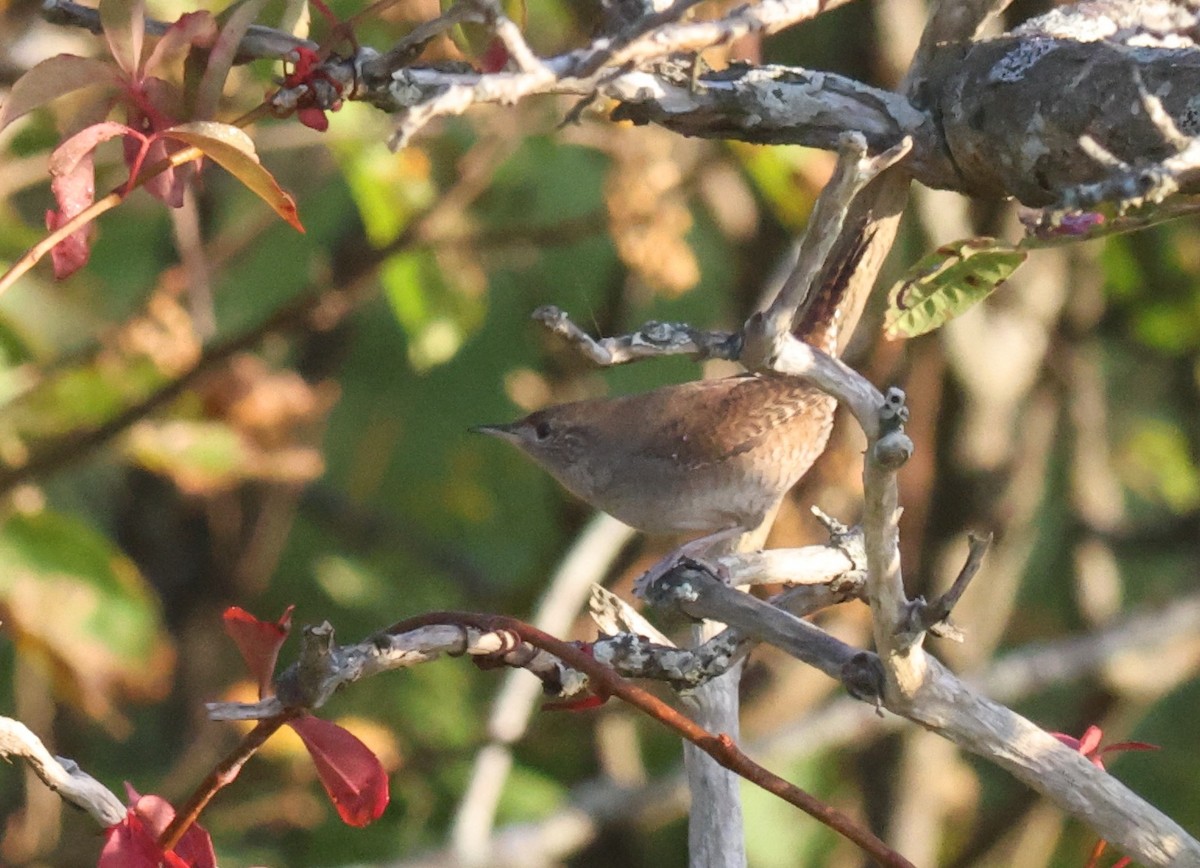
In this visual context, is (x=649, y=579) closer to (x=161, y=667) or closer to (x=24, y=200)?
(x=161, y=667)

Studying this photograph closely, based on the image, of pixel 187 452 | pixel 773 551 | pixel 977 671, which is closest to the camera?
pixel 773 551

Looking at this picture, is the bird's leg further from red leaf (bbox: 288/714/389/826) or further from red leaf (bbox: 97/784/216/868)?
red leaf (bbox: 97/784/216/868)

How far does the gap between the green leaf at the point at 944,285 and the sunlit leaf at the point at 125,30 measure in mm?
796

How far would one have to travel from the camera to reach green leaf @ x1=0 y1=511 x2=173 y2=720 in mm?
3322

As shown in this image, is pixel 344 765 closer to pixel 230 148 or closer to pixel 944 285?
pixel 230 148

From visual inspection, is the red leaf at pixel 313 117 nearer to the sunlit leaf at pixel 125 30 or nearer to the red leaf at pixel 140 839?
the sunlit leaf at pixel 125 30

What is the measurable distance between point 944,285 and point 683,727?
1.72 ft

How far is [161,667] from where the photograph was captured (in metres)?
3.77

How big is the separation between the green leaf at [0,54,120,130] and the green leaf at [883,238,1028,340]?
821mm

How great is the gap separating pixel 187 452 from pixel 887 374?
2.48 m

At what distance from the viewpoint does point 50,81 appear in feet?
4.75

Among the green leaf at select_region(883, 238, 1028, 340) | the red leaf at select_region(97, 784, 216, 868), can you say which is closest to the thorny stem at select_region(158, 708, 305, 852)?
the red leaf at select_region(97, 784, 216, 868)

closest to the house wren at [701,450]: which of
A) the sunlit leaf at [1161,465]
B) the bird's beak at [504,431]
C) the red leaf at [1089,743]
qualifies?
the bird's beak at [504,431]

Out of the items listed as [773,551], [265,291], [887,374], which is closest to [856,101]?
[773,551]
